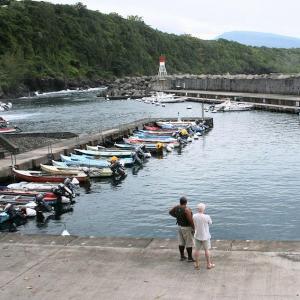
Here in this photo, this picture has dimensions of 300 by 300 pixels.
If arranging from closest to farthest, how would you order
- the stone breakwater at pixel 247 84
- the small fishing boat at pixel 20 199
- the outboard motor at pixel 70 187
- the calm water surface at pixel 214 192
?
1. the calm water surface at pixel 214 192
2. the small fishing boat at pixel 20 199
3. the outboard motor at pixel 70 187
4. the stone breakwater at pixel 247 84

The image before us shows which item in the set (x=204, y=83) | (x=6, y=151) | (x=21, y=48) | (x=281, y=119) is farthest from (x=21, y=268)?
(x=21, y=48)

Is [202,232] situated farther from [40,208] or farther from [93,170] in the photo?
[93,170]

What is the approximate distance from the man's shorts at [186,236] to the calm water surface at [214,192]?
302 inches

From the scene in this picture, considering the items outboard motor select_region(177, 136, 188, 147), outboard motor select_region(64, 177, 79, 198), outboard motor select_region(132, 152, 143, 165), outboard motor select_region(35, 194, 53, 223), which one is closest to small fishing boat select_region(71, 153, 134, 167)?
outboard motor select_region(132, 152, 143, 165)

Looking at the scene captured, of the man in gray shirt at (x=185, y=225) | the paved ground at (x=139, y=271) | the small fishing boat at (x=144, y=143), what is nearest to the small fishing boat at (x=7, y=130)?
the small fishing boat at (x=144, y=143)

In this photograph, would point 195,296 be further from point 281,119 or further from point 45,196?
point 281,119

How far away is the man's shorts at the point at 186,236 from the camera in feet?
44.7

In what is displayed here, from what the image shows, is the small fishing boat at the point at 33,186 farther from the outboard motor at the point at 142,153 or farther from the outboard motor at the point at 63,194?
the outboard motor at the point at 142,153

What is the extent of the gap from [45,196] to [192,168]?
13.1 meters

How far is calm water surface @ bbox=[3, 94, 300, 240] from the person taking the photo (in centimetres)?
2264

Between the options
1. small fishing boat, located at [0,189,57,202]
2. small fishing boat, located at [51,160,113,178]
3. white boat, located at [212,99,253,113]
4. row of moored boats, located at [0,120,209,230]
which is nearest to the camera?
row of moored boats, located at [0,120,209,230]

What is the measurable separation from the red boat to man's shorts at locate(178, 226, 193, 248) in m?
18.9

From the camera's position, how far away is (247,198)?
1079 inches

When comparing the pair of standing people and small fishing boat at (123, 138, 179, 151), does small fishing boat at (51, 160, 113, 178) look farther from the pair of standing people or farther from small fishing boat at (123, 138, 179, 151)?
the pair of standing people
